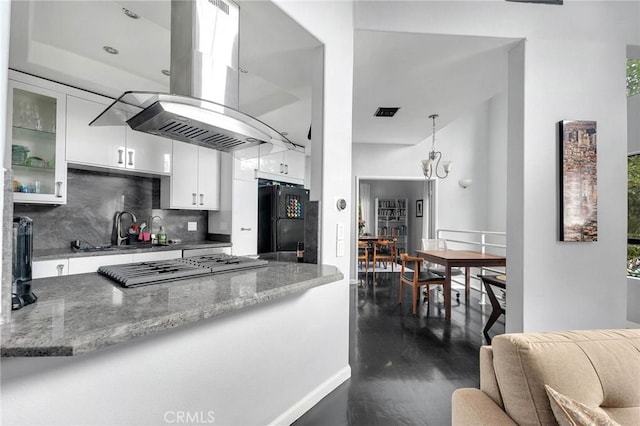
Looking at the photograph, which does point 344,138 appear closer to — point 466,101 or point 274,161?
point 466,101

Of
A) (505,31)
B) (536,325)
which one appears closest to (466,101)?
(505,31)

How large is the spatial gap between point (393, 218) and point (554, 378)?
9210 millimetres

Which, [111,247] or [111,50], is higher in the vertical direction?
[111,50]

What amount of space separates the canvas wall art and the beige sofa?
63.8 inches

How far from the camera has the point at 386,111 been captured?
410 cm

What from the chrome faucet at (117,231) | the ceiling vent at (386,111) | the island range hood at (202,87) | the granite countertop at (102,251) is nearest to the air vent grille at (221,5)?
the island range hood at (202,87)

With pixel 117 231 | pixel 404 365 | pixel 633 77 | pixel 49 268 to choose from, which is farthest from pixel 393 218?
pixel 49 268

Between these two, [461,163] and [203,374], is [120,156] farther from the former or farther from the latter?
[461,163]

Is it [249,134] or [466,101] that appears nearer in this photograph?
[249,134]

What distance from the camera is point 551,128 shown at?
7.69ft

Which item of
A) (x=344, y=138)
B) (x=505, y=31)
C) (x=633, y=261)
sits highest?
(x=505, y=31)

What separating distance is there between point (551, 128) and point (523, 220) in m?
0.73

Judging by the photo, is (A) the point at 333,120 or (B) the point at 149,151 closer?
(A) the point at 333,120

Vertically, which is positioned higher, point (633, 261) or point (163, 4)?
point (163, 4)
